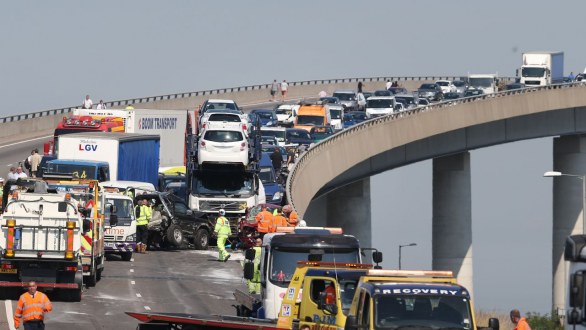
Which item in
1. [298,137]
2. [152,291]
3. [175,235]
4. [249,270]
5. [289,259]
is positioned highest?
[298,137]

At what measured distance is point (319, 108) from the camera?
8506 cm

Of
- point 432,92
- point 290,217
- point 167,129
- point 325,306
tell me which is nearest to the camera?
point 325,306

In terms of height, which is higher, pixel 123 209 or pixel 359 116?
pixel 359 116

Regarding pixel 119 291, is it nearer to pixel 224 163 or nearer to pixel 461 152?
pixel 224 163

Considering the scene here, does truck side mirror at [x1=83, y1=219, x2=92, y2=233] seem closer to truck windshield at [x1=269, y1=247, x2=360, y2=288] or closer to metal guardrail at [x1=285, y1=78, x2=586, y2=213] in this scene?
truck windshield at [x1=269, y1=247, x2=360, y2=288]

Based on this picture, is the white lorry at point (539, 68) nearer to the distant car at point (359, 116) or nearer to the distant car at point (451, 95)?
the distant car at point (451, 95)

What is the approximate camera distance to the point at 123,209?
45.8 meters

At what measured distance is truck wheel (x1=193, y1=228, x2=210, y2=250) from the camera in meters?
51.0

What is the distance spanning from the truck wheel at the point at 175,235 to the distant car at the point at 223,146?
2.61 m

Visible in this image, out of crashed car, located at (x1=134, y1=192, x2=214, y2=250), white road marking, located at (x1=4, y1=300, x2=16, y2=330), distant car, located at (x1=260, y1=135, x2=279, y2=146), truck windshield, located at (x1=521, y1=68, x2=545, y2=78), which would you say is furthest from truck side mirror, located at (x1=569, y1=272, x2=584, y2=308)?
truck windshield, located at (x1=521, y1=68, x2=545, y2=78)

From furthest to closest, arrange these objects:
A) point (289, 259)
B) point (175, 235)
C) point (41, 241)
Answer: point (175, 235)
point (41, 241)
point (289, 259)

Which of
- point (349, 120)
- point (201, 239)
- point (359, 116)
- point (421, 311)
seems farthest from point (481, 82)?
point (421, 311)

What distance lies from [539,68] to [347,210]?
95.5 feet

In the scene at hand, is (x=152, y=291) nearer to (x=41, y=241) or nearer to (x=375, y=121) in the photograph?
(x=41, y=241)
